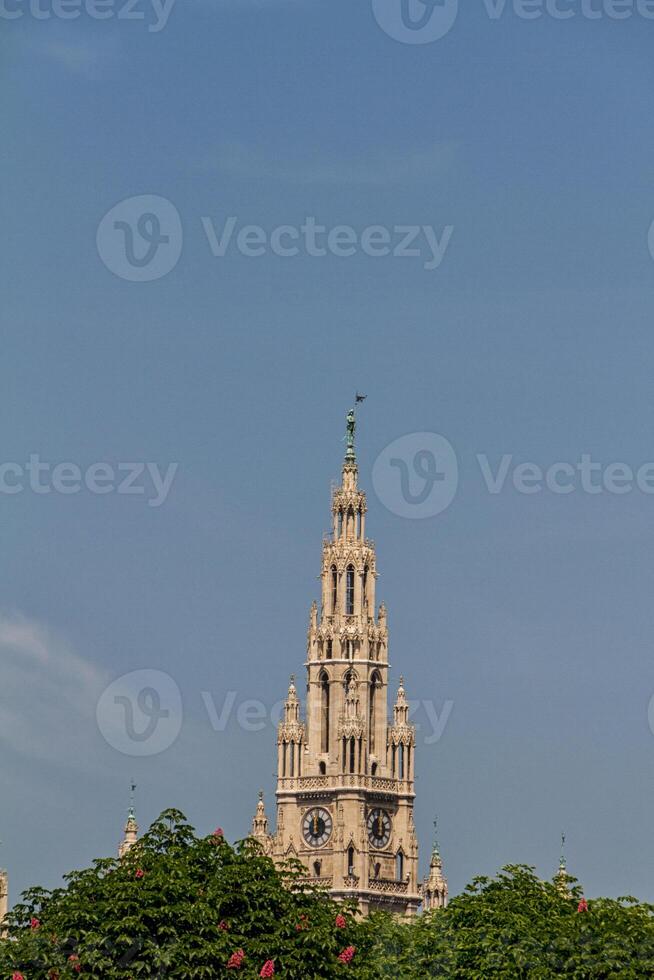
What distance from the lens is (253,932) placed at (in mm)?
109688

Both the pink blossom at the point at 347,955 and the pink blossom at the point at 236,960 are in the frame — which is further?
the pink blossom at the point at 347,955

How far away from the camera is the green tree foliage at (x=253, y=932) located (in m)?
107

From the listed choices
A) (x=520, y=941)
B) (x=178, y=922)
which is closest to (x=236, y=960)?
(x=178, y=922)

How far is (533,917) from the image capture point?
117 meters

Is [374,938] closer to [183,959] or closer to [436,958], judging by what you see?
[436,958]

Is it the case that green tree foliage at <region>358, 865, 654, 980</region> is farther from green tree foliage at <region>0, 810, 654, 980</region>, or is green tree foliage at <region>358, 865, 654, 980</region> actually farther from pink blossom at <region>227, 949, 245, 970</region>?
pink blossom at <region>227, 949, 245, 970</region>

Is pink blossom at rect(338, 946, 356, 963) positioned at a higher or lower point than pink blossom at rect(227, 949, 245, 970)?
higher

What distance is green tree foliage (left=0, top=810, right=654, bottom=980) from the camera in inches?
4198

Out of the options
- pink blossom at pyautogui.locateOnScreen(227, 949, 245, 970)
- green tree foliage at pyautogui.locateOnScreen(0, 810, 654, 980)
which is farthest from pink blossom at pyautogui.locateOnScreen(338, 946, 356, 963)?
pink blossom at pyautogui.locateOnScreen(227, 949, 245, 970)

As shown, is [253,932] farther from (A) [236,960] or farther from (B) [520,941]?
(B) [520,941]

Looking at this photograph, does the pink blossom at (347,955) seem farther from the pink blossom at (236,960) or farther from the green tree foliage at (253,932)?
the pink blossom at (236,960)

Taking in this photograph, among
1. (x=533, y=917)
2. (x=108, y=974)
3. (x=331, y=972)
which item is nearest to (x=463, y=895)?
(x=533, y=917)

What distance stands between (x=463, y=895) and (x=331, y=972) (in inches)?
480

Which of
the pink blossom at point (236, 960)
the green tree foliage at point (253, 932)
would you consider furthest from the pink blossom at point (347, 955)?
the pink blossom at point (236, 960)
